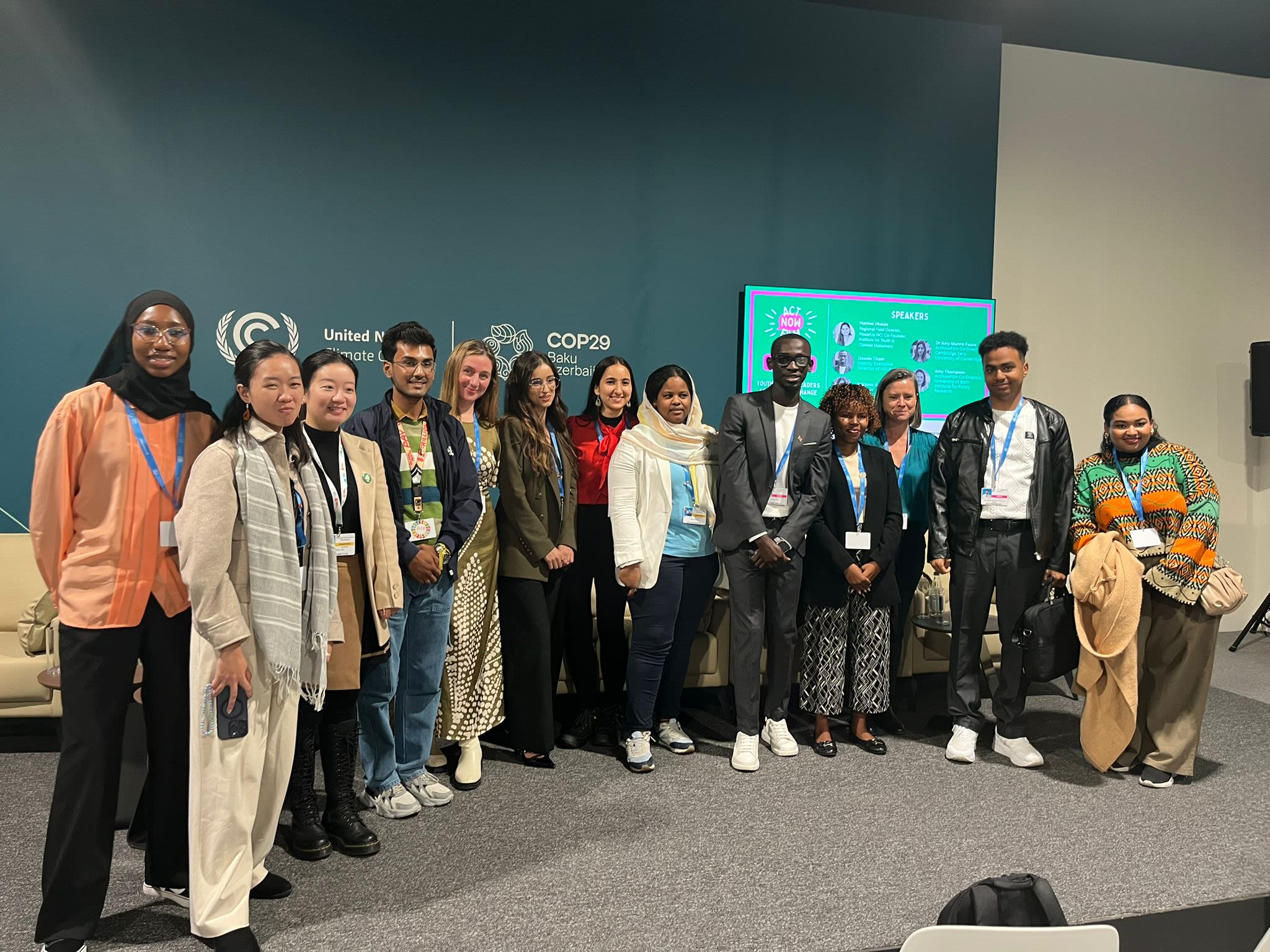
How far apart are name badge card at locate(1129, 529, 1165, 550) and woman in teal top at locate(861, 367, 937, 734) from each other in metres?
0.82

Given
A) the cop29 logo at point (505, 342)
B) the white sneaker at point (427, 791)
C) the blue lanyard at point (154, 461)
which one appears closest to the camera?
the blue lanyard at point (154, 461)

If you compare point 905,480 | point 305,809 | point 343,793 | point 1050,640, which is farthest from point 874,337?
point 305,809

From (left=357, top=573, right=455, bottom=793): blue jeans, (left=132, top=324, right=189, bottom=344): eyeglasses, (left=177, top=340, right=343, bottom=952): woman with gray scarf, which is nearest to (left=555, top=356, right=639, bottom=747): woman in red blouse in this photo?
(left=357, top=573, right=455, bottom=793): blue jeans

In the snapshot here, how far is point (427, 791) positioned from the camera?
10.6 ft

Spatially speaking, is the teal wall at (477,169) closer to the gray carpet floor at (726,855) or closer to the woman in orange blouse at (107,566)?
the gray carpet floor at (726,855)

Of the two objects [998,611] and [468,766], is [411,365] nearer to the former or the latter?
[468,766]

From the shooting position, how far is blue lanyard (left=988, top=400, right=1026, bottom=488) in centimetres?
369

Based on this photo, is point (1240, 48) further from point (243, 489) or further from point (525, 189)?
point (243, 489)

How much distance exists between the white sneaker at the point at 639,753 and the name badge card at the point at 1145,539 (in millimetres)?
2096

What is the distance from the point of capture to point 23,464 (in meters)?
4.61

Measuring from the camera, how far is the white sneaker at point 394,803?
10.1 feet

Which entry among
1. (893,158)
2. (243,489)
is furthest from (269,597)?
(893,158)

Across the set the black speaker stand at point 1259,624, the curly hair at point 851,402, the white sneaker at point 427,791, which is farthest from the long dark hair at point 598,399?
the black speaker stand at point 1259,624

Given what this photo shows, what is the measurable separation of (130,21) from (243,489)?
145 inches
